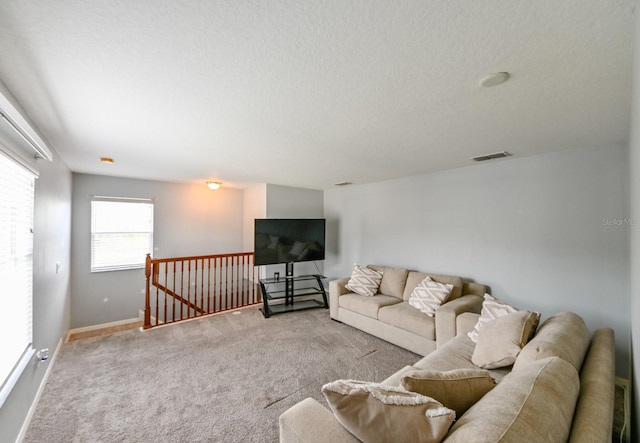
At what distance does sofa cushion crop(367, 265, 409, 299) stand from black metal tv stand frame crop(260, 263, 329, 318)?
4.00ft

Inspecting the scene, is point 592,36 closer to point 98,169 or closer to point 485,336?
point 485,336

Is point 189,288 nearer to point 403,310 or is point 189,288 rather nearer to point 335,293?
point 335,293

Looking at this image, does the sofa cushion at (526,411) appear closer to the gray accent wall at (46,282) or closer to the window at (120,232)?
the gray accent wall at (46,282)

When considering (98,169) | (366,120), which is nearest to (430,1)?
(366,120)

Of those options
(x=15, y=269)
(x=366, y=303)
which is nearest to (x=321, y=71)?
(x=15, y=269)

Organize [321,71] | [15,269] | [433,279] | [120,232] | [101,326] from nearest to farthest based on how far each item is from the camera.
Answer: [321,71] < [15,269] < [433,279] < [101,326] < [120,232]

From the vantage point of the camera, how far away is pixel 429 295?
332 centimetres

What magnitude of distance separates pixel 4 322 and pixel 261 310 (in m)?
3.21

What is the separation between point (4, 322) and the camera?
1.62 m

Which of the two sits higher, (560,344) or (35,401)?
(560,344)

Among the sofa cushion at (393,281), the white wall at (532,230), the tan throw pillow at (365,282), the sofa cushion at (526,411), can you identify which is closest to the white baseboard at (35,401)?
the sofa cushion at (526,411)

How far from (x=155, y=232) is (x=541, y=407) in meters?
5.66

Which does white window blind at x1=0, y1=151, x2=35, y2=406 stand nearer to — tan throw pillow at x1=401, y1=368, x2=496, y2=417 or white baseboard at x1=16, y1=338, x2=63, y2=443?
white baseboard at x1=16, y1=338, x2=63, y2=443

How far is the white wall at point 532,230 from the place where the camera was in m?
2.53
